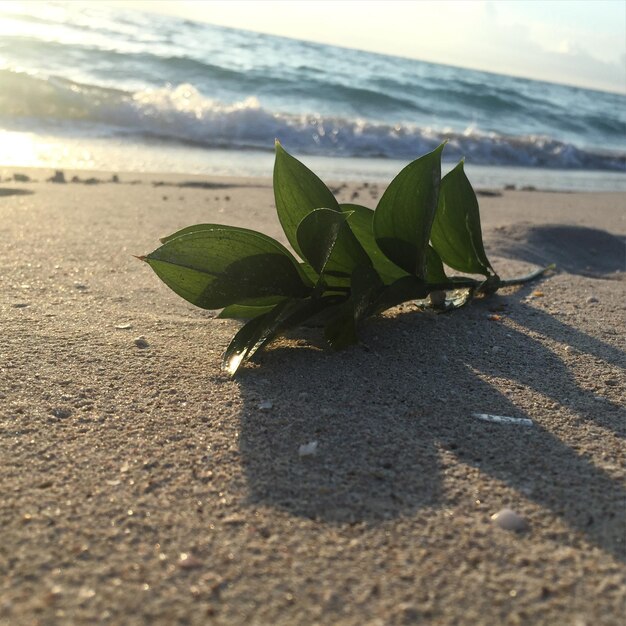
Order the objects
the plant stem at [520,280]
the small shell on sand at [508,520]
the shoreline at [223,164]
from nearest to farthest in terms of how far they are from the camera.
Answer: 1. the small shell on sand at [508,520]
2. the plant stem at [520,280]
3. the shoreline at [223,164]

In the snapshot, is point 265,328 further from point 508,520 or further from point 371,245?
point 508,520

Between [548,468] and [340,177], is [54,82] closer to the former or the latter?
[340,177]

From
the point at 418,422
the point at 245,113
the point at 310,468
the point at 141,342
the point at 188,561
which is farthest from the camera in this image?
the point at 245,113

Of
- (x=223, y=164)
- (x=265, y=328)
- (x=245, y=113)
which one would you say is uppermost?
(x=245, y=113)

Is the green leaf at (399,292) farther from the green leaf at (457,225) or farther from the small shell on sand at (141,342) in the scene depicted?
the small shell on sand at (141,342)

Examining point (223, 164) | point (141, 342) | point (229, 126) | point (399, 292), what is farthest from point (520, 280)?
point (229, 126)

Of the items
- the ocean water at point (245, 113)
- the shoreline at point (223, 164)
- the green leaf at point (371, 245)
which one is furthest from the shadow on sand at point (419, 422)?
the shoreline at point (223, 164)

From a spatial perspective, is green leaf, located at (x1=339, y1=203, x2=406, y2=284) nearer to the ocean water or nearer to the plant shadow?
the plant shadow
